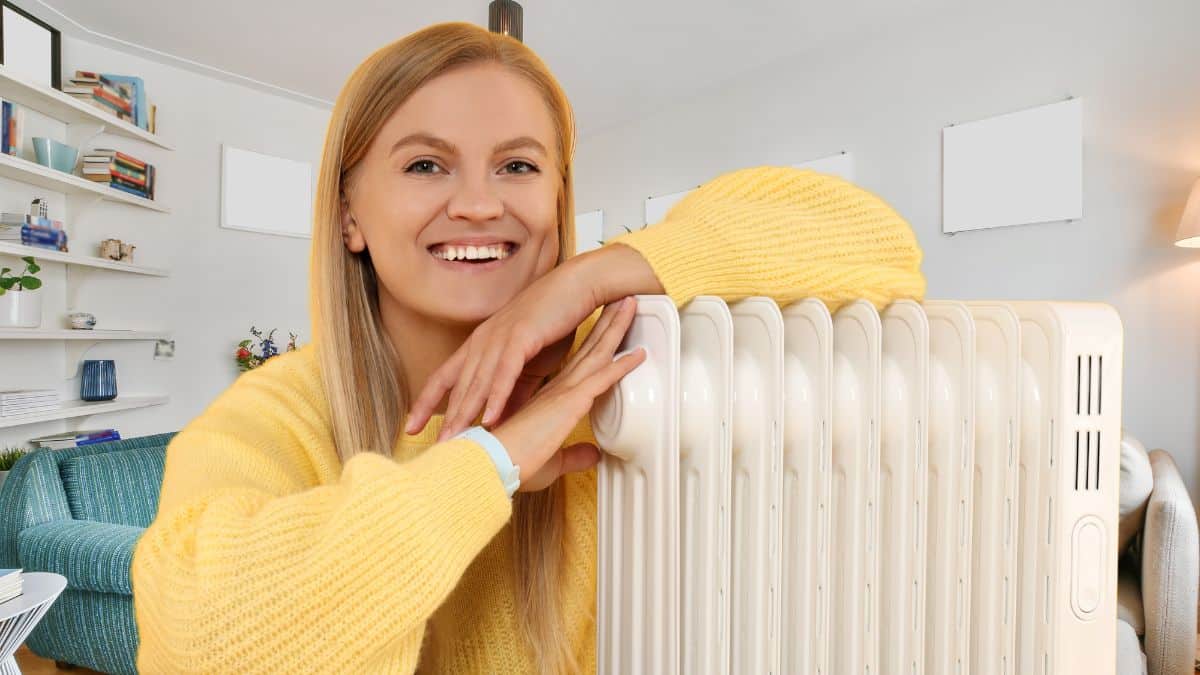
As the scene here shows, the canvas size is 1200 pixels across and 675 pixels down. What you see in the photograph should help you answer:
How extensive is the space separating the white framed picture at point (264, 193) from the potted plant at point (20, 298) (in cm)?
122

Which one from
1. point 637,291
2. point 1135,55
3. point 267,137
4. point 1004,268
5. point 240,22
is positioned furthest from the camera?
point 267,137

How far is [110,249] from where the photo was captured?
10.7 feet

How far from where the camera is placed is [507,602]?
0.75m

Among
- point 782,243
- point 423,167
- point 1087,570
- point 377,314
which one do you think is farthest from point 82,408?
point 1087,570

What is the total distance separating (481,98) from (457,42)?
7 cm

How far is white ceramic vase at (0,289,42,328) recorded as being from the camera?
264 cm

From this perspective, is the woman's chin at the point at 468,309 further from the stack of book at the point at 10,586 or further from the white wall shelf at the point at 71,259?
the white wall shelf at the point at 71,259

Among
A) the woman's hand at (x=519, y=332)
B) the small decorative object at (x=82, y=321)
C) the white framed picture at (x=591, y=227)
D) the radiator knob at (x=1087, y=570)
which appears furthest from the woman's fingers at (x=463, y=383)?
the white framed picture at (x=591, y=227)

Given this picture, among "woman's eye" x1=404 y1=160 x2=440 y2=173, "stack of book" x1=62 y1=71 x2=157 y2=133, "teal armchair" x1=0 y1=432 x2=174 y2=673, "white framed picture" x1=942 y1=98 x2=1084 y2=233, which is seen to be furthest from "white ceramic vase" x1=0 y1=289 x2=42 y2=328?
"white framed picture" x1=942 y1=98 x2=1084 y2=233

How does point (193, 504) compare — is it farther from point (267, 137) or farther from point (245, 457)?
point (267, 137)

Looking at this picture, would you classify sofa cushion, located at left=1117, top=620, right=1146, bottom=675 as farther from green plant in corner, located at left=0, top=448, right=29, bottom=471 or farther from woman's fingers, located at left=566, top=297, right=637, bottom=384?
green plant in corner, located at left=0, top=448, right=29, bottom=471

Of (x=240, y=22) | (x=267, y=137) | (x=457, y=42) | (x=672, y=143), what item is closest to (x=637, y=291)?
(x=457, y=42)

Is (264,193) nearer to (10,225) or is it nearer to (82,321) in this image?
(82,321)

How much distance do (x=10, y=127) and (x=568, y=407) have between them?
329 centimetres
